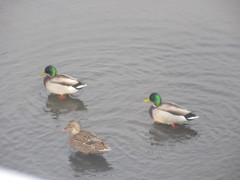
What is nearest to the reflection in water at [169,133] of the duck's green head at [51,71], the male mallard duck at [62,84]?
the male mallard duck at [62,84]

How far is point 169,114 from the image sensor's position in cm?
869

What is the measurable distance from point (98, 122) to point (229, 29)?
19.5 ft

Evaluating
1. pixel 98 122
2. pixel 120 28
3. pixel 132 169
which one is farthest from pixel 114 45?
pixel 132 169

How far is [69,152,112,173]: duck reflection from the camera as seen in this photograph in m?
7.15

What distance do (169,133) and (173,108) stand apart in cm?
58

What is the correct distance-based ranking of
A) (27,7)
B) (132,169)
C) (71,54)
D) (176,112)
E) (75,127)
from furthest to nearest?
(27,7) → (71,54) → (176,112) → (75,127) → (132,169)

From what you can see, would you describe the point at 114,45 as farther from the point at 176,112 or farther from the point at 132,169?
the point at 132,169

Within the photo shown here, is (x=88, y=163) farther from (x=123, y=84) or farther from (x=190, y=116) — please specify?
(x=123, y=84)

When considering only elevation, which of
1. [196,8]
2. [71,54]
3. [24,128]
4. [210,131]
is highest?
[196,8]

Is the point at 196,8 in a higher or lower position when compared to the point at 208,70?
higher

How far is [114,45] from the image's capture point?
1202cm

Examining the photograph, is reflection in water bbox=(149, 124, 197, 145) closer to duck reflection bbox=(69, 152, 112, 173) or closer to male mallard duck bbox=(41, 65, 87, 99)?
duck reflection bbox=(69, 152, 112, 173)

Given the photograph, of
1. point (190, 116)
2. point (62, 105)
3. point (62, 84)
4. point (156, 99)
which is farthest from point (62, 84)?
point (190, 116)

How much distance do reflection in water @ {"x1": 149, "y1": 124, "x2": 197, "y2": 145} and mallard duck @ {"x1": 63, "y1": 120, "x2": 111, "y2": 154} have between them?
128cm
